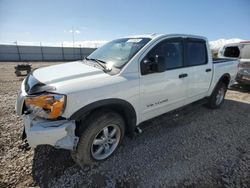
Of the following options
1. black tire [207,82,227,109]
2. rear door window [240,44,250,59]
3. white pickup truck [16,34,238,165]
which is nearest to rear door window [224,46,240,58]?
rear door window [240,44,250,59]

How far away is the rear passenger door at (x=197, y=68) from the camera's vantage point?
3.53m

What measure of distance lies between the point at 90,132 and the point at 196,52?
2.93m

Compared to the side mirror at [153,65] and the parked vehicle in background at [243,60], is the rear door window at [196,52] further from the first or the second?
the parked vehicle in background at [243,60]

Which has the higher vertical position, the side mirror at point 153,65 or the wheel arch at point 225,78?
the side mirror at point 153,65

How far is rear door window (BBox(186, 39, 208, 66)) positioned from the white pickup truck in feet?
0.07

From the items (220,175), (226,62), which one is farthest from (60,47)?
(220,175)

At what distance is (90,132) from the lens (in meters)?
2.28

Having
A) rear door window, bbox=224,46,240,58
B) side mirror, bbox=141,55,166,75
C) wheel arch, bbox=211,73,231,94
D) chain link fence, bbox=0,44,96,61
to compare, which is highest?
chain link fence, bbox=0,44,96,61

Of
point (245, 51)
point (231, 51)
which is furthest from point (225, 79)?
point (231, 51)

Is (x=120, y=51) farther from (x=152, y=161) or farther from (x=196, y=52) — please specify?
(x=152, y=161)

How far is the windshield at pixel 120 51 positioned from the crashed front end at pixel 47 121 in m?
1.05

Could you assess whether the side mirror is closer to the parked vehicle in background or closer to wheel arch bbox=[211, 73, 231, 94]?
wheel arch bbox=[211, 73, 231, 94]

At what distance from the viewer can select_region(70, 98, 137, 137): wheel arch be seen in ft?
6.92

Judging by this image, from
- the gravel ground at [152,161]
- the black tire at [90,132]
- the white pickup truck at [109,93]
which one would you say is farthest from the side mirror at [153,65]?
the gravel ground at [152,161]
